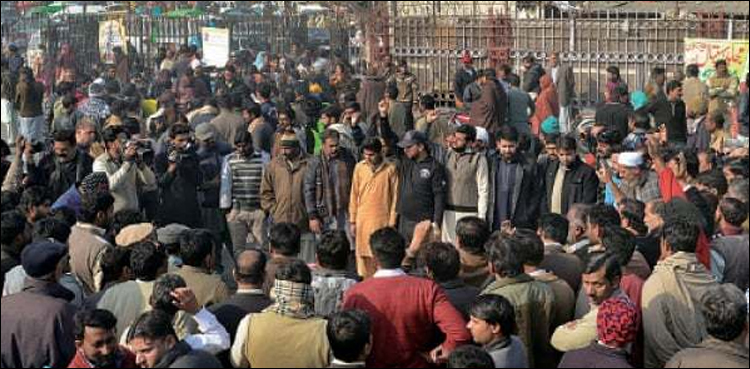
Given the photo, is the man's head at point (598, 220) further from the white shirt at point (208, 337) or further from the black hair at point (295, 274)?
the white shirt at point (208, 337)

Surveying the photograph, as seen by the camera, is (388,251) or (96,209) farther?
(96,209)

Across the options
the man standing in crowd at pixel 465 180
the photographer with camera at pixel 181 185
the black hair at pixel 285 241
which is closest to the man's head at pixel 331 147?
the man standing in crowd at pixel 465 180

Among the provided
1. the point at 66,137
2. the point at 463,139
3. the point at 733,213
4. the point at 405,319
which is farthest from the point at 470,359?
the point at 66,137

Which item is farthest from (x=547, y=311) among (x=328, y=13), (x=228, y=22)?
(x=328, y=13)

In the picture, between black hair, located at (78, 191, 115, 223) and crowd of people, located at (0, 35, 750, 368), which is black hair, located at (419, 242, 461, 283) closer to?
crowd of people, located at (0, 35, 750, 368)

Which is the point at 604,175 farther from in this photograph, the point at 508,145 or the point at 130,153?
Result: the point at 130,153

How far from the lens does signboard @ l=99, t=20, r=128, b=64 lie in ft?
85.7

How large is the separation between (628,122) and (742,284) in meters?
7.01

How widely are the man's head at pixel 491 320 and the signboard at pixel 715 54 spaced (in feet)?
51.1

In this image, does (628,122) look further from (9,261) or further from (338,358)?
(338,358)

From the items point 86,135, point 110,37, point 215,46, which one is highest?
point 110,37

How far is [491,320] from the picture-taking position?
627 cm

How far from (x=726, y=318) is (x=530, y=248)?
1.44m

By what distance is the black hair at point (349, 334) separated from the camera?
607 cm
